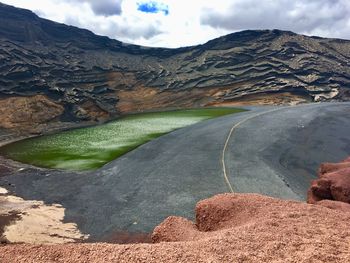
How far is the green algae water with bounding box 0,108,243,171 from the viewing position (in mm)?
40469

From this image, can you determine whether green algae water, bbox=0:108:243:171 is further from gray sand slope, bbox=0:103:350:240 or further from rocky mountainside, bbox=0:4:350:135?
rocky mountainside, bbox=0:4:350:135

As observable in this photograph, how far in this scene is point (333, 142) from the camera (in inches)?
Result: 1663

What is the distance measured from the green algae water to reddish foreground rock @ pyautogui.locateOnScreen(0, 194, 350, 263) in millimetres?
25949

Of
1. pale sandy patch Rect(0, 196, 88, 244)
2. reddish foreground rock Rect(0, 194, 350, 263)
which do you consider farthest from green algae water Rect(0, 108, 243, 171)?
reddish foreground rock Rect(0, 194, 350, 263)

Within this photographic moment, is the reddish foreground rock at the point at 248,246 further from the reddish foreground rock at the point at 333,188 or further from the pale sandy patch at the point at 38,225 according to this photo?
the pale sandy patch at the point at 38,225

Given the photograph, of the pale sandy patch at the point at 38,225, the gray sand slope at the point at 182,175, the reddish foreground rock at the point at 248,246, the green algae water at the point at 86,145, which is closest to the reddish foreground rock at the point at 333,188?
the reddish foreground rock at the point at 248,246

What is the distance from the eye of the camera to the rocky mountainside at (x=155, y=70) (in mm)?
77812

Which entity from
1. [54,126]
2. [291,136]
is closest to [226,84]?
[54,126]

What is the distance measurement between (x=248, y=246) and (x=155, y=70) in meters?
92.1

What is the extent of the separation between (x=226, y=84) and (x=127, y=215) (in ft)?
241

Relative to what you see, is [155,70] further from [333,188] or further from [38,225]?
[333,188]

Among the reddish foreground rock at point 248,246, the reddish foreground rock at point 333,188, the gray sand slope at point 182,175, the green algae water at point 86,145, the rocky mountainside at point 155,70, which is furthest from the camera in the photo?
the rocky mountainside at point 155,70

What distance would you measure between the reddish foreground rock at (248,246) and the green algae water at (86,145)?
25.9m

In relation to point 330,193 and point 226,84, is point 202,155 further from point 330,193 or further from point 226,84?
point 226,84
